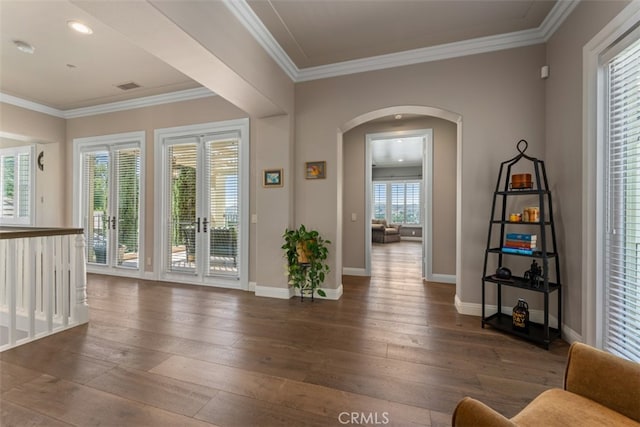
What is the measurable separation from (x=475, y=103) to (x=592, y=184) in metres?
1.42

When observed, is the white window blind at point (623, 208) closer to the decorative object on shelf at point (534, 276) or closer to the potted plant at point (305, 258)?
the decorative object on shelf at point (534, 276)

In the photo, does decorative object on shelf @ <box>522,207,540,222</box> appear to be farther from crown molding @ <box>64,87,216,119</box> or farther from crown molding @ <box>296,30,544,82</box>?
crown molding @ <box>64,87,216,119</box>

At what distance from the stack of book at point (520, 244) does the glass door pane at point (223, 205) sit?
3.43 meters

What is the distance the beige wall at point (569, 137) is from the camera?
7.38 ft

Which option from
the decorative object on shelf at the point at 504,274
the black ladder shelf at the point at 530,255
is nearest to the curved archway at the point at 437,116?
the black ladder shelf at the point at 530,255

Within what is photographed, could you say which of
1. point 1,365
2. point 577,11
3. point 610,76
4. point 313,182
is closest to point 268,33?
point 313,182

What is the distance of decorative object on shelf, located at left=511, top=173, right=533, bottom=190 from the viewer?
2547mm

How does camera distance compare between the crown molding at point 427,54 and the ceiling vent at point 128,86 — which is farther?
the ceiling vent at point 128,86

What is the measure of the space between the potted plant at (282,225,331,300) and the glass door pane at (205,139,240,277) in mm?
1079

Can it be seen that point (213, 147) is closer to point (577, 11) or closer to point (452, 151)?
point (452, 151)

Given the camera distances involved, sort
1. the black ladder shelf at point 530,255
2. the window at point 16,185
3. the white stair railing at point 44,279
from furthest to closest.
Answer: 1. the window at point 16,185
2. the white stair railing at point 44,279
3. the black ladder shelf at point 530,255

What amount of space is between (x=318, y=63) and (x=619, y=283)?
3.62 m

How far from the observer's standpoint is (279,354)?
7.22ft

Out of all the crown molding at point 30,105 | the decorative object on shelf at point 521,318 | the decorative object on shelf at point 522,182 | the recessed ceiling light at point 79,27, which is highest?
the recessed ceiling light at point 79,27
